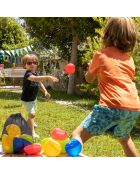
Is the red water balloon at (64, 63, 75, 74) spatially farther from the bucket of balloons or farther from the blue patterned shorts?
the blue patterned shorts

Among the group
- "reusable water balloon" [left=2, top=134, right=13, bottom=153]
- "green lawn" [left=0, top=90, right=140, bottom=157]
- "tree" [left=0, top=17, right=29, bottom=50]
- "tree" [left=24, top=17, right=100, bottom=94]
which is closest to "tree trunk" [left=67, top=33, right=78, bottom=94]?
"tree" [left=24, top=17, right=100, bottom=94]

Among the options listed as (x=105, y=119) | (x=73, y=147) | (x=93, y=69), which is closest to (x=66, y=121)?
(x=73, y=147)

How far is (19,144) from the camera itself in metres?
4.45

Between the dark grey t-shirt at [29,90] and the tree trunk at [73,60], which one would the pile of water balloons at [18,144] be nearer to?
the dark grey t-shirt at [29,90]

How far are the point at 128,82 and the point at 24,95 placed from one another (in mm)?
2861

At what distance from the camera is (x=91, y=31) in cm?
1470

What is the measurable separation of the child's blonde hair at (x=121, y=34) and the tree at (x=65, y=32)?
33.8ft

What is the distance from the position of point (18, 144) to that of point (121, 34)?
161 cm

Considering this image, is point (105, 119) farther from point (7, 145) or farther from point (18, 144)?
point (7, 145)
